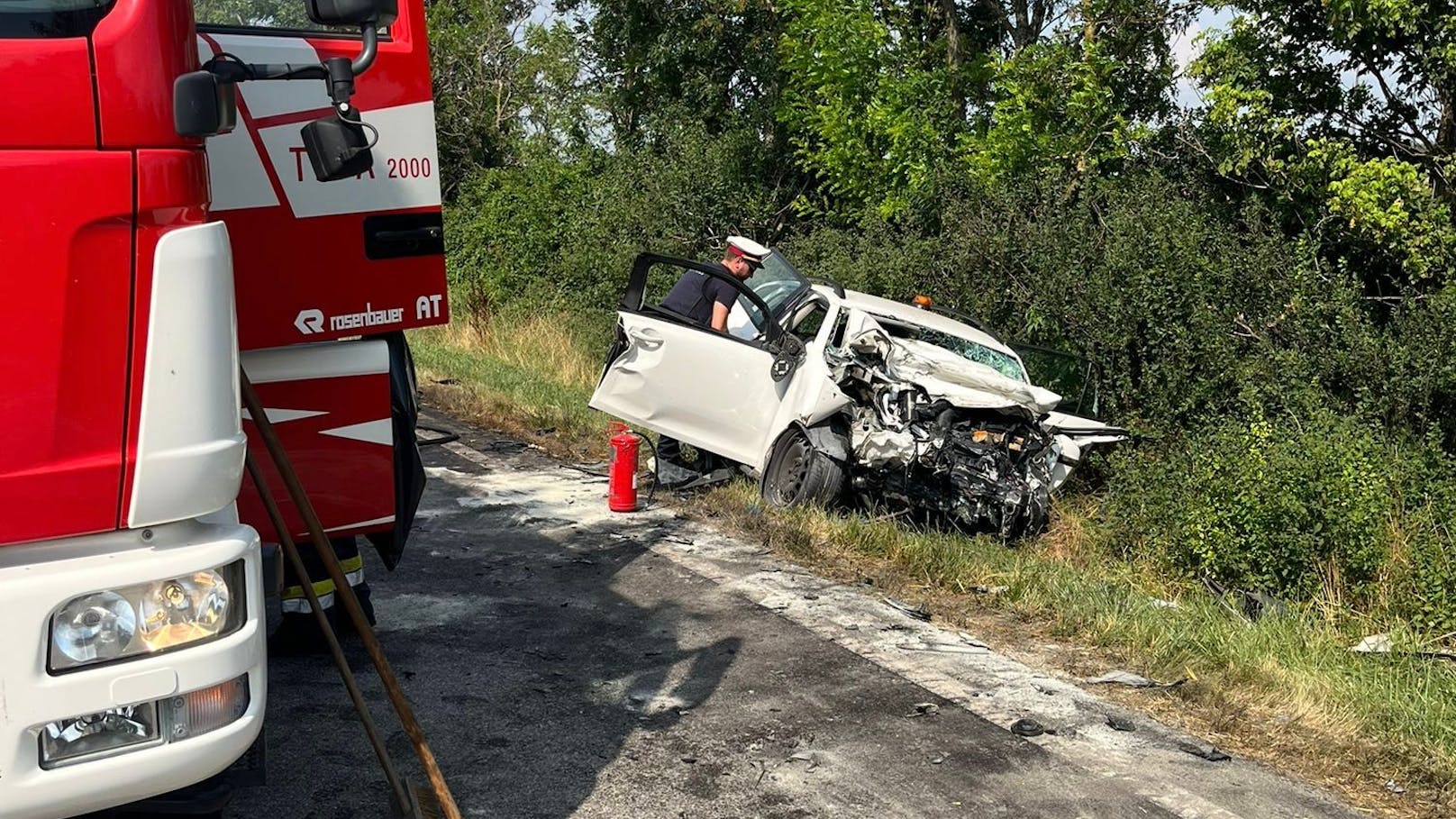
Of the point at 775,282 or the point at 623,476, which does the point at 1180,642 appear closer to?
the point at 623,476

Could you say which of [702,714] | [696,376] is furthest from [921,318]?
[702,714]

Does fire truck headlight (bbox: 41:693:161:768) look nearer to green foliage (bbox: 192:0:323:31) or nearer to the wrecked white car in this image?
green foliage (bbox: 192:0:323:31)

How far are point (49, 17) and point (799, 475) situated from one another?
20.6 feet

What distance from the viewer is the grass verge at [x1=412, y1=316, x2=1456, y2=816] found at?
462cm

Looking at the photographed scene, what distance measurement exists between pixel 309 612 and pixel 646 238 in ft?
42.4

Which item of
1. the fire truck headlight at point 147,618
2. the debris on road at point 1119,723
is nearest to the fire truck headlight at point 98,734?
the fire truck headlight at point 147,618

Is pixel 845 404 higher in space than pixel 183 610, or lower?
lower

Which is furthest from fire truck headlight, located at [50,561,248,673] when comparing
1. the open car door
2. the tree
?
the tree

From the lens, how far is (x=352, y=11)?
10.9 ft

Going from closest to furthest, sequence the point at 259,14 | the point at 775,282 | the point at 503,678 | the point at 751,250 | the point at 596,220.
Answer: the point at 259,14 < the point at 503,678 < the point at 775,282 < the point at 751,250 < the point at 596,220

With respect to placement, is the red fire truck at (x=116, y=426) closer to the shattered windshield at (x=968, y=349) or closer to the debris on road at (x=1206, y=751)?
the debris on road at (x=1206, y=751)

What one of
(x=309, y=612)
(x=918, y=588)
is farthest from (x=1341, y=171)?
(x=309, y=612)

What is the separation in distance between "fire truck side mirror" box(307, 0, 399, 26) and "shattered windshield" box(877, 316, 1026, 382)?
6214mm

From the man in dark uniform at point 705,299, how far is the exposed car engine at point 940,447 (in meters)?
0.97
